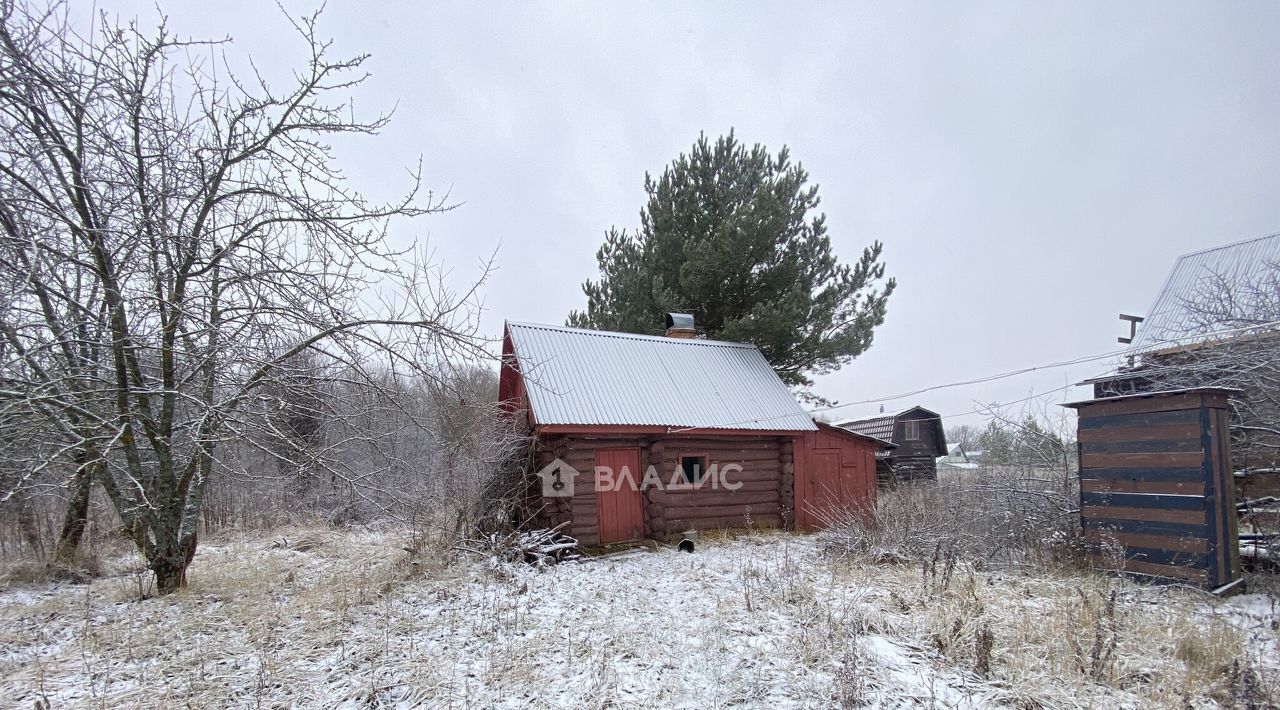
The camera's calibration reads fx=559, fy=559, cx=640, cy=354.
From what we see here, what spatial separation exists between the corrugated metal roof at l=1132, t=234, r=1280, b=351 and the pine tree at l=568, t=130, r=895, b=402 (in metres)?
6.11

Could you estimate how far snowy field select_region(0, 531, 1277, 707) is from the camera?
4215mm

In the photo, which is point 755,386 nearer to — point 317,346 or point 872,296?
point 872,296

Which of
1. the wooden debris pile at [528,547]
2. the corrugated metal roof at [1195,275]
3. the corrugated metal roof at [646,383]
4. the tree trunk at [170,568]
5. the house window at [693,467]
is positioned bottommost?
the wooden debris pile at [528,547]

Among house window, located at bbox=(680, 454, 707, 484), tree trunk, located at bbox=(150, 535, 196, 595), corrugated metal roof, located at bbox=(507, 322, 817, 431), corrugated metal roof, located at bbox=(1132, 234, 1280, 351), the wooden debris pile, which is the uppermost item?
corrugated metal roof, located at bbox=(1132, 234, 1280, 351)

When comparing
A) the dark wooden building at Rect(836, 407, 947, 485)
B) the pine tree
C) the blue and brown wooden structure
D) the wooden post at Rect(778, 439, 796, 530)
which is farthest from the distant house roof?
the blue and brown wooden structure

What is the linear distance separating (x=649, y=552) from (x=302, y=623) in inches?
228

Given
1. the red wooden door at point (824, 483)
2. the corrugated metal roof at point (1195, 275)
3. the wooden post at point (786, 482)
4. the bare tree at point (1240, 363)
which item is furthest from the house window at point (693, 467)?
the corrugated metal roof at point (1195, 275)

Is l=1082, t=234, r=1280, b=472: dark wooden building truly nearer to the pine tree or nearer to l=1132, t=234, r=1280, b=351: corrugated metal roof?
l=1132, t=234, r=1280, b=351: corrugated metal roof

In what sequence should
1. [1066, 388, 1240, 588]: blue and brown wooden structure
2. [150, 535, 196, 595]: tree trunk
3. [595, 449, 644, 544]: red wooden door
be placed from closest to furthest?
[1066, 388, 1240, 588]: blue and brown wooden structure < [150, 535, 196, 595]: tree trunk < [595, 449, 644, 544]: red wooden door

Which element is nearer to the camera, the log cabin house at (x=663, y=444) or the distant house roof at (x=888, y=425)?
the log cabin house at (x=663, y=444)

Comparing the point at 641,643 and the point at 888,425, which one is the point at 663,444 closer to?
the point at 641,643

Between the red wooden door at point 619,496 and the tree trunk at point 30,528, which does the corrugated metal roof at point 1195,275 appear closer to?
the red wooden door at point 619,496

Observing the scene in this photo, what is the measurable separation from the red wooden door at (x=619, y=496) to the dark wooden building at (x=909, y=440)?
1512 cm

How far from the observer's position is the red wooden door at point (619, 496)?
35.8 feet
